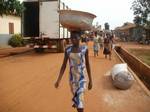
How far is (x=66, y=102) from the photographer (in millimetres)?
8031

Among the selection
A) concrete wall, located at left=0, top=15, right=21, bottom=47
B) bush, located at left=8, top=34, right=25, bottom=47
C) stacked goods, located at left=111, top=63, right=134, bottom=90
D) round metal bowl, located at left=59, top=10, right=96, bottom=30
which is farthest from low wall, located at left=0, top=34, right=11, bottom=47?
round metal bowl, located at left=59, top=10, right=96, bottom=30

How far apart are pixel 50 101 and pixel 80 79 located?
2585 mm

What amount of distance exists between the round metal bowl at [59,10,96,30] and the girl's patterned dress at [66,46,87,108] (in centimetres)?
53

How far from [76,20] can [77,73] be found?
3.47ft

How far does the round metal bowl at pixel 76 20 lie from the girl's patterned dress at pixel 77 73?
1.73 ft

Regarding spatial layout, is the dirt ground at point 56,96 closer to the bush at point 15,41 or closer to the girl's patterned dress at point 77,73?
the girl's patterned dress at point 77,73

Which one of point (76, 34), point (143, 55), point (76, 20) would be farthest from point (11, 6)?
point (76, 34)

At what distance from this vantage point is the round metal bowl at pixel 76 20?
6009mm

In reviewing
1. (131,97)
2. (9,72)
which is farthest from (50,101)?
(9,72)

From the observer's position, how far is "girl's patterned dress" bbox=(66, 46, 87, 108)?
5.63 metres

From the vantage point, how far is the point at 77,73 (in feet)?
18.6

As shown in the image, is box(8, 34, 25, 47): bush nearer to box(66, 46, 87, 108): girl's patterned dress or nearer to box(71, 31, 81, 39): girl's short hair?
box(71, 31, 81, 39): girl's short hair

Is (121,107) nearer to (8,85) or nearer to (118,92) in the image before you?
(118,92)

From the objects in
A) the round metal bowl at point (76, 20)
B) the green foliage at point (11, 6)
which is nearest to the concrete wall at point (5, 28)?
the green foliage at point (11, 6)
